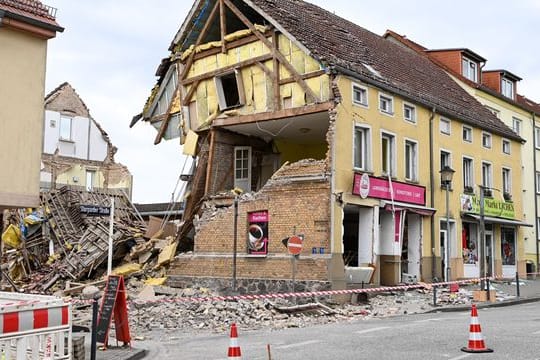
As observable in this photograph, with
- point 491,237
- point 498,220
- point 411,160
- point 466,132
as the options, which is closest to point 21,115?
point 411,160

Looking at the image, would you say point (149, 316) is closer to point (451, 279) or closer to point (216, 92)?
point (216, 92)

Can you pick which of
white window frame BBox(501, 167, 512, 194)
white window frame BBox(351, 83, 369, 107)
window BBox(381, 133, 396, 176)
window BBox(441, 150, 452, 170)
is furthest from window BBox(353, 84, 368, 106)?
white window frame BBox(501, 167, 512, 194)

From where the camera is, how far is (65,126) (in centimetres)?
4650

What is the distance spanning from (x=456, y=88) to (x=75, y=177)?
25444mm

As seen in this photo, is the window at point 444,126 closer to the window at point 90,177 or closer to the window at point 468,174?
the window at point 468,174

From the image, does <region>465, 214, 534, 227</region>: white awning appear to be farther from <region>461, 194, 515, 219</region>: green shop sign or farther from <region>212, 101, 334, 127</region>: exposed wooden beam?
<region>212, 101, 334, 127</region>: exposed wooden beam

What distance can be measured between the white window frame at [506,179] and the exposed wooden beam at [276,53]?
15.0 m

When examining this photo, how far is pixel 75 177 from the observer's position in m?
46.4

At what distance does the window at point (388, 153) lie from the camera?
1024 inches

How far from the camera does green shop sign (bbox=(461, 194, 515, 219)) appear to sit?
3088 centimetres

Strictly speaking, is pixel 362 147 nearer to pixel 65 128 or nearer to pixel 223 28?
pixel 223 28

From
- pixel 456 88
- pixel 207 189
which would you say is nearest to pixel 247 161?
pixel 207 189

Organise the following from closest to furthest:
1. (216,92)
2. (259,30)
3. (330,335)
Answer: (330,335)
(259,30)
(216,92)

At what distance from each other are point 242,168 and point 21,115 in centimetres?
1446
